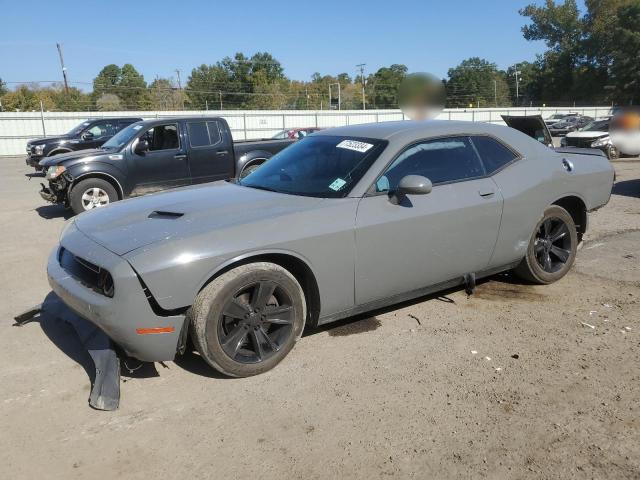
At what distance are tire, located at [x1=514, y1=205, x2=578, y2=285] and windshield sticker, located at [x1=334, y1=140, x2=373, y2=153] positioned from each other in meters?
1.85

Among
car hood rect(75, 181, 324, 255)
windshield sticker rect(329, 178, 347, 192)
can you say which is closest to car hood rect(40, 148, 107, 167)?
car hood rect(75, 181, 324, 255)

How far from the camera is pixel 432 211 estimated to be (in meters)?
3.90

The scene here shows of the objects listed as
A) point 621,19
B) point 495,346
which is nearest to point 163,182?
point 495,346

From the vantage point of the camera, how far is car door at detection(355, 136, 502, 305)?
367cm

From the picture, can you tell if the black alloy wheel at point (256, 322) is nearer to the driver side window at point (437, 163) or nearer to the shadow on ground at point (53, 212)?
the driver side window at point (437, 163)

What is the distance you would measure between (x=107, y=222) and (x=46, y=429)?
1.39 meters

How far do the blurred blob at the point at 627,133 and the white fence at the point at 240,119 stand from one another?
22.6 feet

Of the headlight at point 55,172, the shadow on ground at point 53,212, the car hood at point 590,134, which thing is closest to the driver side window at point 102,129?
the shadow on ground at point 53,212

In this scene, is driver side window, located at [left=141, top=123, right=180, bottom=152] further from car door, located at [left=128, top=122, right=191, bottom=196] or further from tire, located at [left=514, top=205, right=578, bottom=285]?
tire, located at [left=514, top=205, right=578, bottom=285]

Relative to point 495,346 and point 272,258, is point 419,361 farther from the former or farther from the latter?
point 272,258

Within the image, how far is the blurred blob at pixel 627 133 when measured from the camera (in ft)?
54.4

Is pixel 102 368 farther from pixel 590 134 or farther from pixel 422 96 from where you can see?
pixel 590 134

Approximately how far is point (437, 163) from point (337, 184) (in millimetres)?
911

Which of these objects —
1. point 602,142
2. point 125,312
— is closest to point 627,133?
point 602,142
